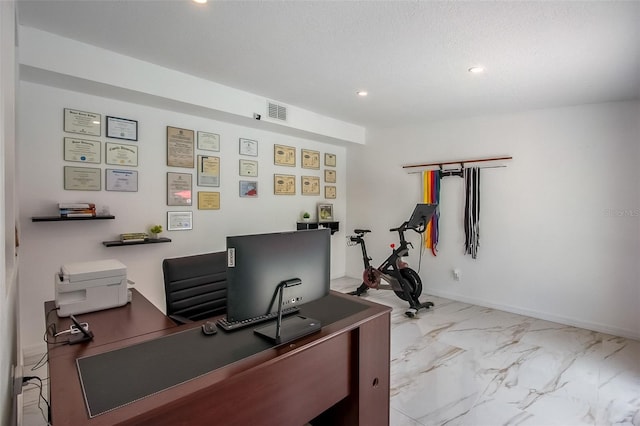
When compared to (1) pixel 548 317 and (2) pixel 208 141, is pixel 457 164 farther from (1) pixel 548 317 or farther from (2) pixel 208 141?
(2) pixel 208 141

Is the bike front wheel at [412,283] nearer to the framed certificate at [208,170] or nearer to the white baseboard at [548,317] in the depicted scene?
the white baseboard at [548,317]

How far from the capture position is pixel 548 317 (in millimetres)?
3805

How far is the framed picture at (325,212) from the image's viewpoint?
16.8ft

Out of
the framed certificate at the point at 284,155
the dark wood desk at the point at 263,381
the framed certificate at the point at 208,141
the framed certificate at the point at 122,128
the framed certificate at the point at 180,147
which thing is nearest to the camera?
the dark wood desk at the point at 263,381

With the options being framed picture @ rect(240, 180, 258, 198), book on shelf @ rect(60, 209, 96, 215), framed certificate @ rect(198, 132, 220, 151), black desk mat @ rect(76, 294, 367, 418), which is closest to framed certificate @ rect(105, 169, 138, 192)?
book on shelf @ rect(60, 209, 96, 215)

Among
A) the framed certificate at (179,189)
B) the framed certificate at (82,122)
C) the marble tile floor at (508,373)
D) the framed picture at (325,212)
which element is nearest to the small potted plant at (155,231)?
the framed certificate at (179,189)

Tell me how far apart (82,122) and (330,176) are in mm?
3395

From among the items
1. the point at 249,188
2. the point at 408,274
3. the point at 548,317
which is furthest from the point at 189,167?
the point at 548,317

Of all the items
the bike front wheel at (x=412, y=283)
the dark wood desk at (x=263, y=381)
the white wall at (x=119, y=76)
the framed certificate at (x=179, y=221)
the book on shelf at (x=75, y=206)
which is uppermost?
the white wall at (x=119, y=76)

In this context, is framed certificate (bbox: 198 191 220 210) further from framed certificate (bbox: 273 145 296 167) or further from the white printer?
the white printer

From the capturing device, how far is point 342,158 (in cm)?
561

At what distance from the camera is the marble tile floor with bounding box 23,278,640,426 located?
2107 millimetres

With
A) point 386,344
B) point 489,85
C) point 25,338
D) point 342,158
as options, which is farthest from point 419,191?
point 25,338

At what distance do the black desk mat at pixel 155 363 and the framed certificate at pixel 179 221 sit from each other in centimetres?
226
